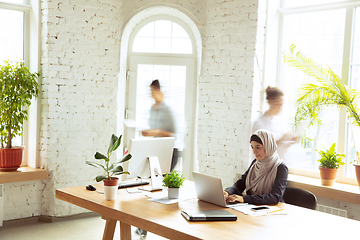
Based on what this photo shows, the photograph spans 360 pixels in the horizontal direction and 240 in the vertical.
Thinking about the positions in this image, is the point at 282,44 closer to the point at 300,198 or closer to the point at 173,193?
the point at 300,198

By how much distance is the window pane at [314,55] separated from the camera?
395 cm

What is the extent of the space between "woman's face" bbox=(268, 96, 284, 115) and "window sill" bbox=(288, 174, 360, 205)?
2.51ft

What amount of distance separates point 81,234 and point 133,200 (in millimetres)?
1641

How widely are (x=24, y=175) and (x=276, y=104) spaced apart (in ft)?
9.79

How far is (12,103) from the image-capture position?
4.00 meters

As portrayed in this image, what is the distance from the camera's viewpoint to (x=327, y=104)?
366 centimetres

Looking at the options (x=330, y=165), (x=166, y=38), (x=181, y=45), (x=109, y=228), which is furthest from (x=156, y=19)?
(x=109, y=228)

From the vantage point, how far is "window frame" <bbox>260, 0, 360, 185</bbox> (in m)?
3.84

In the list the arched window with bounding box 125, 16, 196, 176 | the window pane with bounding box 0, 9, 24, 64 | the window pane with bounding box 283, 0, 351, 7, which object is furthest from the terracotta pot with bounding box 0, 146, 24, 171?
the window pane with bounding box 283, 0, 351, 7

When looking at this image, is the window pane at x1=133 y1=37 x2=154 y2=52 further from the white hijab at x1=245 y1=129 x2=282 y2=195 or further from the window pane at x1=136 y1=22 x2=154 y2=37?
the white hijab at x1=245 y1=129 x2=282 y2=195

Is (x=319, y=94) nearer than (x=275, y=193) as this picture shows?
No

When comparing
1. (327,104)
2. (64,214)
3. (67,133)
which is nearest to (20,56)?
(67,133)

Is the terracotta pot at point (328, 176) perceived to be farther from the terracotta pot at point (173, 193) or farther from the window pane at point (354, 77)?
the terracotta pot at point (173, 193)

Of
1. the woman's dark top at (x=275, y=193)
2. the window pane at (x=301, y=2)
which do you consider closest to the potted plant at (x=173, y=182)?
the woman's dark top at (x=275, y=193)
